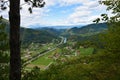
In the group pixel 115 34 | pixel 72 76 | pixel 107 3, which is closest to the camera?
pixel 115 34

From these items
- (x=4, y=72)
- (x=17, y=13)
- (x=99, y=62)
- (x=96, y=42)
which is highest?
(x=17, y=13)

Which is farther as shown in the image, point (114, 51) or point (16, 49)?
point (114, 51)

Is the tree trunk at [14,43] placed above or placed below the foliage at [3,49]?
above

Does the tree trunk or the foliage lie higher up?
the tree trunk

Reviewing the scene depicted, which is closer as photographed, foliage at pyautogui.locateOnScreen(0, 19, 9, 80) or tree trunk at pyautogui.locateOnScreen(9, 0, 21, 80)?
tree trunk at pyautogui.locateOnScreen(9, 0, 21, 80)

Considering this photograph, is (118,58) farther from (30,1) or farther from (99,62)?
(30,1)

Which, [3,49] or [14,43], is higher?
[14,43]

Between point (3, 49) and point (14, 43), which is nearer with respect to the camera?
point (14, 43)

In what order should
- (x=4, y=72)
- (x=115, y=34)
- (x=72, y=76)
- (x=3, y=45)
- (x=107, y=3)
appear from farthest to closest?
(x=3, y=45) → (x=4, y=72) → (x=72, y=76) → (x=107, y=3) → (x=115, y=34)

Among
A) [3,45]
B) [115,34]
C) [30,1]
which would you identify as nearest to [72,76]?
[115,34]

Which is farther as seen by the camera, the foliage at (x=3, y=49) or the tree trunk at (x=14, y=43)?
the foliage at (x=3, y=49)

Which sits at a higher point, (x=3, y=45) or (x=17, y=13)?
(x=17, y=13)
